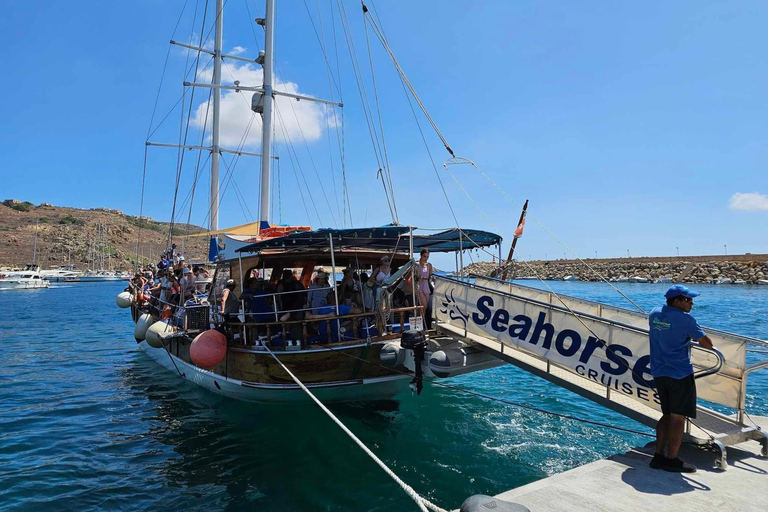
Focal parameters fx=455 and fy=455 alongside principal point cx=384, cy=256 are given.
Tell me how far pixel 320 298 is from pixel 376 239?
1.72 m

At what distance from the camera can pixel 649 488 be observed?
4.18 meters

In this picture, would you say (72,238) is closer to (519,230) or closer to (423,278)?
(519,230)

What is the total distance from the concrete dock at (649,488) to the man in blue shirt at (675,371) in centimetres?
23

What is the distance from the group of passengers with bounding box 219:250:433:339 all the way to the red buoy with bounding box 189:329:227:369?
55 cm

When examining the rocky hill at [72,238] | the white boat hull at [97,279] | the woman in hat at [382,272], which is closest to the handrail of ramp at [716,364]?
the woman in hat at [382,272]

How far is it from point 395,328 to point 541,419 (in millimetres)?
3769

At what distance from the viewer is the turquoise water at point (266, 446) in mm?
6750

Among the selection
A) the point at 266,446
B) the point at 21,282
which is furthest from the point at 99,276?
the point at 266,446

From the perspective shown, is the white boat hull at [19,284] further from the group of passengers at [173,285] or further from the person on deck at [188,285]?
the person on deck at [188,285]

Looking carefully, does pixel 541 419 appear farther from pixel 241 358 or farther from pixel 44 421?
pixel 44 421

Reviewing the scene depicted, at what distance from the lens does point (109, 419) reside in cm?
1058

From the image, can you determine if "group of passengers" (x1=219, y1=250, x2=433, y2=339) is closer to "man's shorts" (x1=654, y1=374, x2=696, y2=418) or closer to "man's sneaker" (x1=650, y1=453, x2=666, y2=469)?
"man's shorts" (x1=654, y1=374, x2=696, y2=418)

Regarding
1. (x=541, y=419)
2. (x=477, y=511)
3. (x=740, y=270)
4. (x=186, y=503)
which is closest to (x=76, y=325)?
(x=186, y=503)

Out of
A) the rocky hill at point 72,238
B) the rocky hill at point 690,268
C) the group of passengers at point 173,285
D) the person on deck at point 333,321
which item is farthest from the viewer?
the rocky hill at point 72,238
